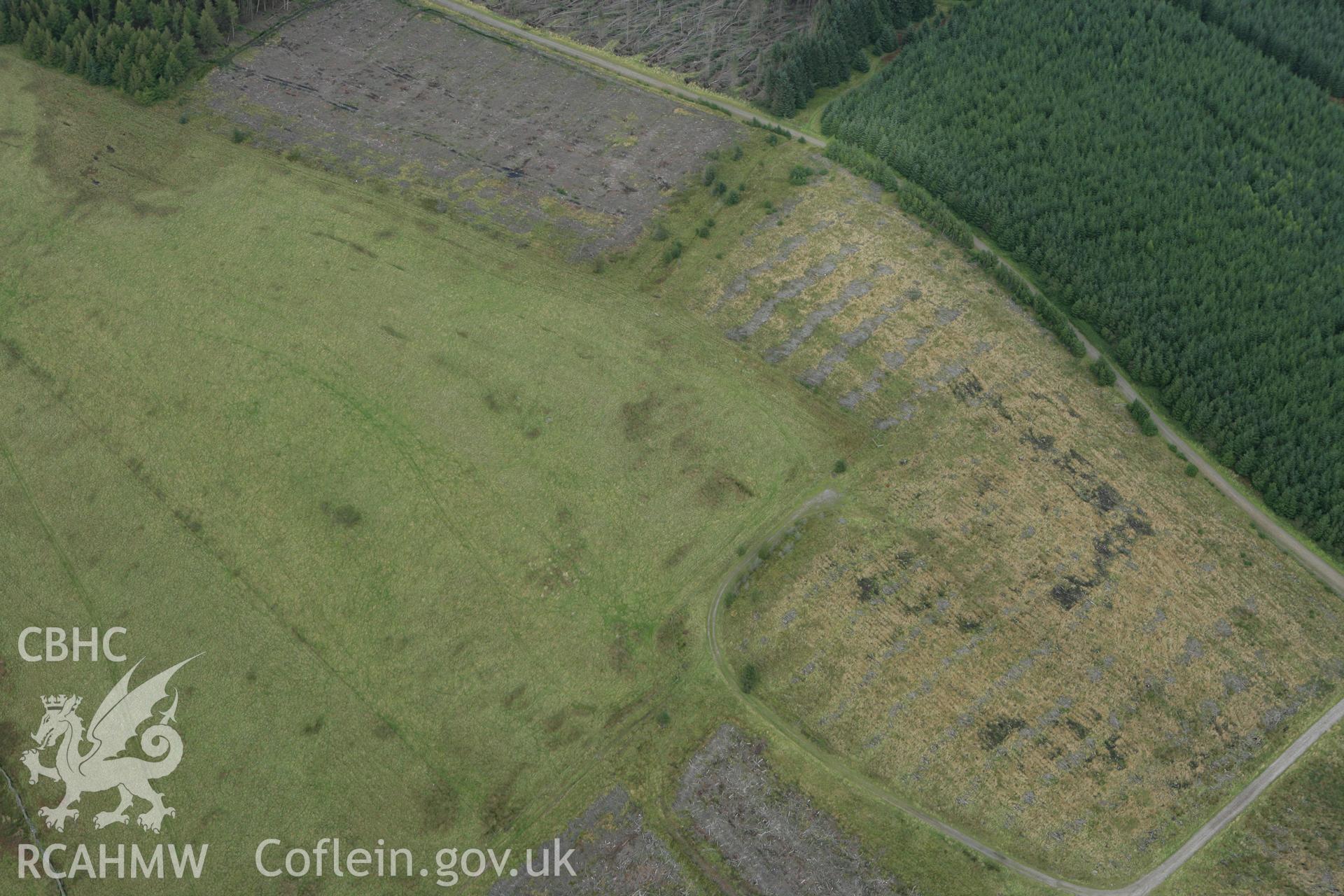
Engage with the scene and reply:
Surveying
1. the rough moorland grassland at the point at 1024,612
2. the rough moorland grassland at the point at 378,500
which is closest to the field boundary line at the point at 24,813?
the rough moorland grassland at the point at 378,500

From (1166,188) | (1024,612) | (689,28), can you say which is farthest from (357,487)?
(1166,188)

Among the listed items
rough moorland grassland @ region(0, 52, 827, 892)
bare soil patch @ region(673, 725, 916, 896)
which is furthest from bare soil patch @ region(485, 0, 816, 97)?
bare soil patch @ region(673, 725, 916, 896)

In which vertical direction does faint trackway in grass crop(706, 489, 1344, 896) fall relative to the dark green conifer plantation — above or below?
below

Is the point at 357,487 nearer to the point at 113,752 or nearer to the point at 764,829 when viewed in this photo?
the point at 113,752

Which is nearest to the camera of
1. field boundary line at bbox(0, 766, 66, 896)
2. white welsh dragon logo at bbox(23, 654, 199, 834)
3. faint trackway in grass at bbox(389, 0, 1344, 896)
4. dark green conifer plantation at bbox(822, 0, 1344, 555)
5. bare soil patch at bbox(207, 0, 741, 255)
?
faint trackway in grass at bbox(389, 0, 1344, 896)

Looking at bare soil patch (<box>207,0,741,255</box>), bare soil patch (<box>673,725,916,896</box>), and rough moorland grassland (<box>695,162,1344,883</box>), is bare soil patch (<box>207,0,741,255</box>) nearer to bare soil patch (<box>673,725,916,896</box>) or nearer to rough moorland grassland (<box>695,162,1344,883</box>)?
rough moorland grassland (<box>695,162,1344,883</box>)

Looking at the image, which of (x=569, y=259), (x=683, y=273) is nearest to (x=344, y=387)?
(x=569, y=259)
